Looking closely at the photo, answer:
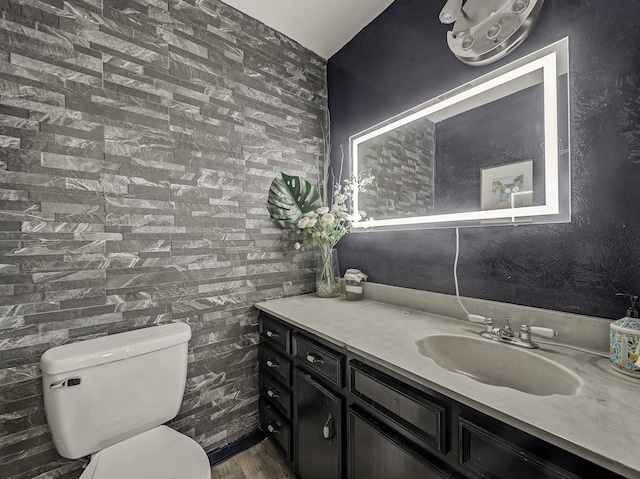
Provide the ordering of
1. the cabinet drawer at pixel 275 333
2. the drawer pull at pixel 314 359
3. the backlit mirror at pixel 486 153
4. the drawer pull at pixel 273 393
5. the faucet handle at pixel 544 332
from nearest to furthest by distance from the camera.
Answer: the faucet handle at pixel 544 332
the backlit mirror at pixel 486 153
the drawer pull at pixel 314 359
the cabinet drawer at pixel 275 333
the drawer pull at pixel 273 393

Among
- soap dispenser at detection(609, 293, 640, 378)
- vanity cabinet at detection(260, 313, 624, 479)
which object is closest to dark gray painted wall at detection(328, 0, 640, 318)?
soap dispenser at detection(609, 293, 640, 378)

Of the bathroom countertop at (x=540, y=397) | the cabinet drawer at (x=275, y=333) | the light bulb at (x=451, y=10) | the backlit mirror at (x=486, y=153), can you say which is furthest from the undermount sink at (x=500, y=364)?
the light bulb at (x=451, y=10)

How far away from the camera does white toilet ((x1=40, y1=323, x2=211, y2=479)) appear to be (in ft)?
3.33

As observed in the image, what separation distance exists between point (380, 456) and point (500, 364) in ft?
1.80

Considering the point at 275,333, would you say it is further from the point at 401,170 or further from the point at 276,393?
the point at 401,170

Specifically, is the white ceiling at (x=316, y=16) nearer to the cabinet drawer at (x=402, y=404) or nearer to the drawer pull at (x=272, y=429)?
the cabinet drawer at (x=402, y=404)

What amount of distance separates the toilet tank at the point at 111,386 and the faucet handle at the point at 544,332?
1455 mm

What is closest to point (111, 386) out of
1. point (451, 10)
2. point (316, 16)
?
point (451, 10)

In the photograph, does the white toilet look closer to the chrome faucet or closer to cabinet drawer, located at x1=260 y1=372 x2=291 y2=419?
cabinet drawer, located at x1=260 y1=372 x2=291 y2=419

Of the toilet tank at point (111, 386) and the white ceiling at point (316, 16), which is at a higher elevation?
the white ceiling at point (316, 16)

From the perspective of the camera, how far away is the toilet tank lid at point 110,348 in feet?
3.37

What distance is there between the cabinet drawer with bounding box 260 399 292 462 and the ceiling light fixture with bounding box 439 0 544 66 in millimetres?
2032

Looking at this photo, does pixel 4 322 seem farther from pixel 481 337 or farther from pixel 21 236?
pixel 481 337

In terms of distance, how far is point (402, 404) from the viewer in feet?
2.85
